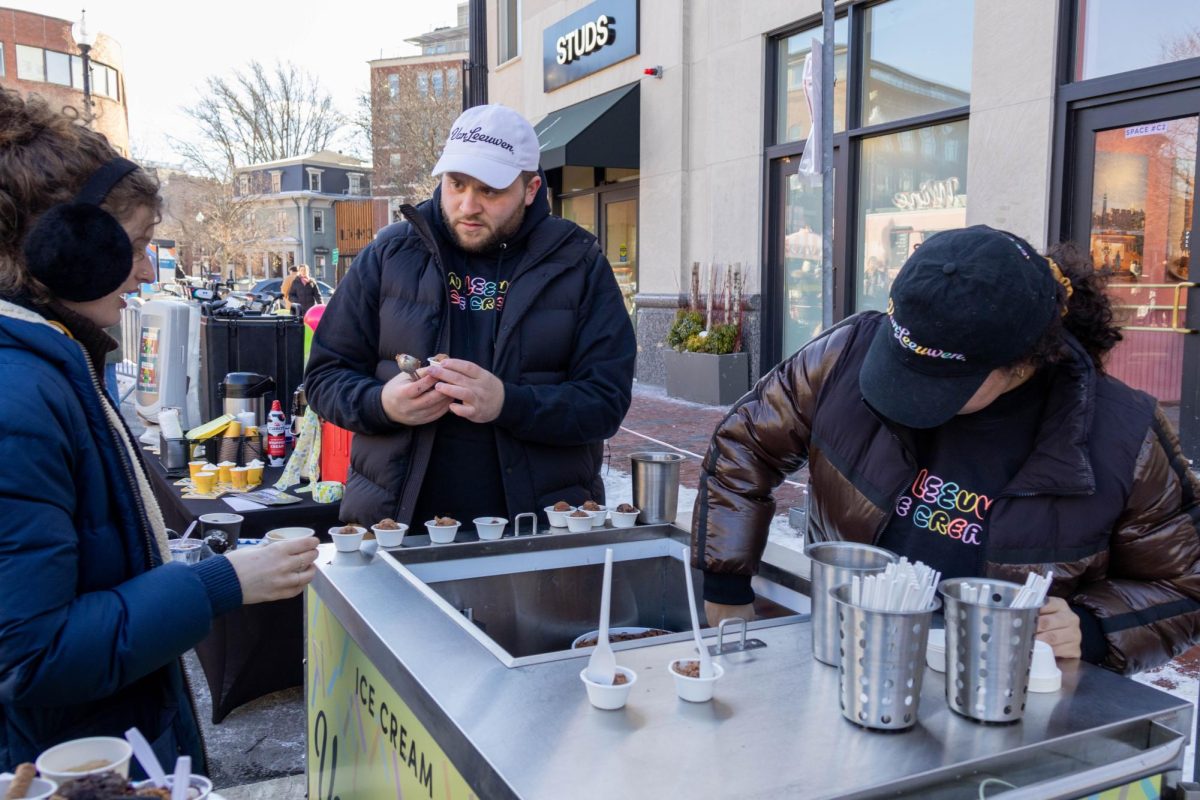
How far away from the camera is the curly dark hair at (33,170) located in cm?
144

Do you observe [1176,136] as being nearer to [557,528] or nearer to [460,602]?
[557,528]

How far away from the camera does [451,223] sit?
263 cm

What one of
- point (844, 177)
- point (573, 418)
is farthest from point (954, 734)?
point (844, 177)

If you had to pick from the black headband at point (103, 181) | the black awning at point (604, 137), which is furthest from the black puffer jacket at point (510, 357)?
the black awning at point (604, 137)

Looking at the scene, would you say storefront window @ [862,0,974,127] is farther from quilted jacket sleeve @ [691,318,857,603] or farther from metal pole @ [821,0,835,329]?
quilted jacket sleeve @ [691,318,857,603]

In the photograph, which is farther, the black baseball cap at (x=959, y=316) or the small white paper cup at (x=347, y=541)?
the small white paper cup at (x=347, y=541)

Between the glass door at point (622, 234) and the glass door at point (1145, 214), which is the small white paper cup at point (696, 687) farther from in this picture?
the glass door at point (622, 234)

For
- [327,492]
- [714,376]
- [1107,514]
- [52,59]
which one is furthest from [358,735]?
[52,59]

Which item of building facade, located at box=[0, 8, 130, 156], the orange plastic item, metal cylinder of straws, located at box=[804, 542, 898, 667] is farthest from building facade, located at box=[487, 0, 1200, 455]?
building facade, located at box=[0, 8, 130, 156]

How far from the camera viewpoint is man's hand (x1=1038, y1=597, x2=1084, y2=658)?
1.54 metres

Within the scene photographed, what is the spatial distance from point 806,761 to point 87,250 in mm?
1304

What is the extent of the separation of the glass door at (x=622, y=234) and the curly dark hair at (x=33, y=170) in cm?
1134

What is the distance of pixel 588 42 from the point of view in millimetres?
12680

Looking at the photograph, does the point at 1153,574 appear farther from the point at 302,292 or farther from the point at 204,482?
the point at 302,292
